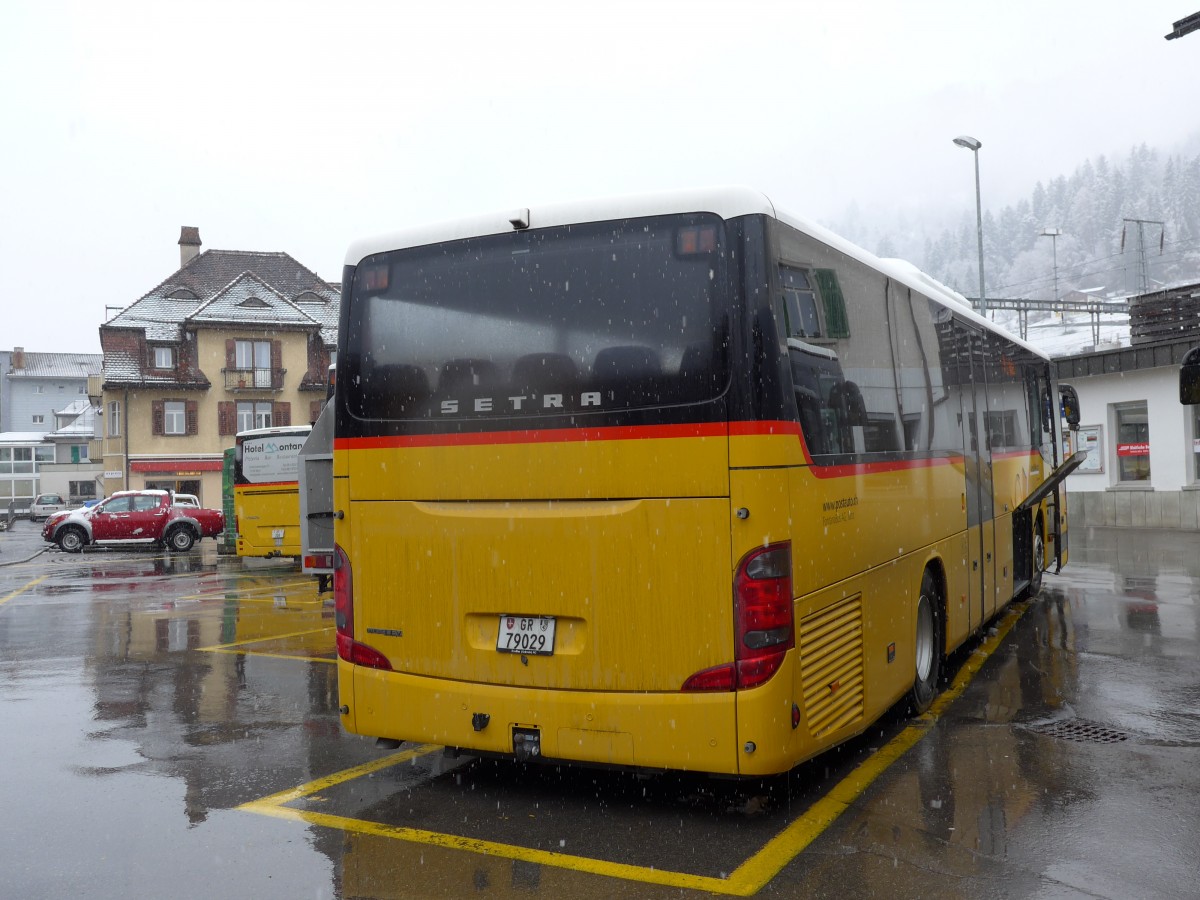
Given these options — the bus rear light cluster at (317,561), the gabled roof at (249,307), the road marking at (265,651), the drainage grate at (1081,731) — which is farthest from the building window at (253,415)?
the drainage grate at (1081,731)

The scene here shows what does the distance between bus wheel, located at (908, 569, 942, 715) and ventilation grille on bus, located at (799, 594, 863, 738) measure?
1.38 meters

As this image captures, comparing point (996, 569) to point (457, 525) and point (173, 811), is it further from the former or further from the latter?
point (173, 811)

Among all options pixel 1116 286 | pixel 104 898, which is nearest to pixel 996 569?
pixel 104 898

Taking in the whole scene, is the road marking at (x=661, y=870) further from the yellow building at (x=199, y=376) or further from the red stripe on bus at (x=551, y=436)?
the yellow building at (x=199, y=376)

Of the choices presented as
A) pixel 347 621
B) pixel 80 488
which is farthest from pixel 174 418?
pixel 347 621

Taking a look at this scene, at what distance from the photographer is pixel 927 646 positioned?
7.50 metres

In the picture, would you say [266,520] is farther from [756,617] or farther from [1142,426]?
[1142,426]

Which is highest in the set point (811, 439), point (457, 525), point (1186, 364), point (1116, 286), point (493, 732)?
point (1116, 286)

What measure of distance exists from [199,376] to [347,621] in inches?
1949

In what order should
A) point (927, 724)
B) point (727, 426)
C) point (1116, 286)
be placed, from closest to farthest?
point (727, 426) < point (927, 724) < point (1116, 286)

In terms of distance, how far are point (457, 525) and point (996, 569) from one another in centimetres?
645

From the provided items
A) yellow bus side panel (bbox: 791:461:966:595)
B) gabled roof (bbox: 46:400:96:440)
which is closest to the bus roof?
yellow bus side panel (bbox: 791:461:966:595)

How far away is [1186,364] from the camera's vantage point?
7.58 metres

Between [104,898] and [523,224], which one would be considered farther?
[523,224]
